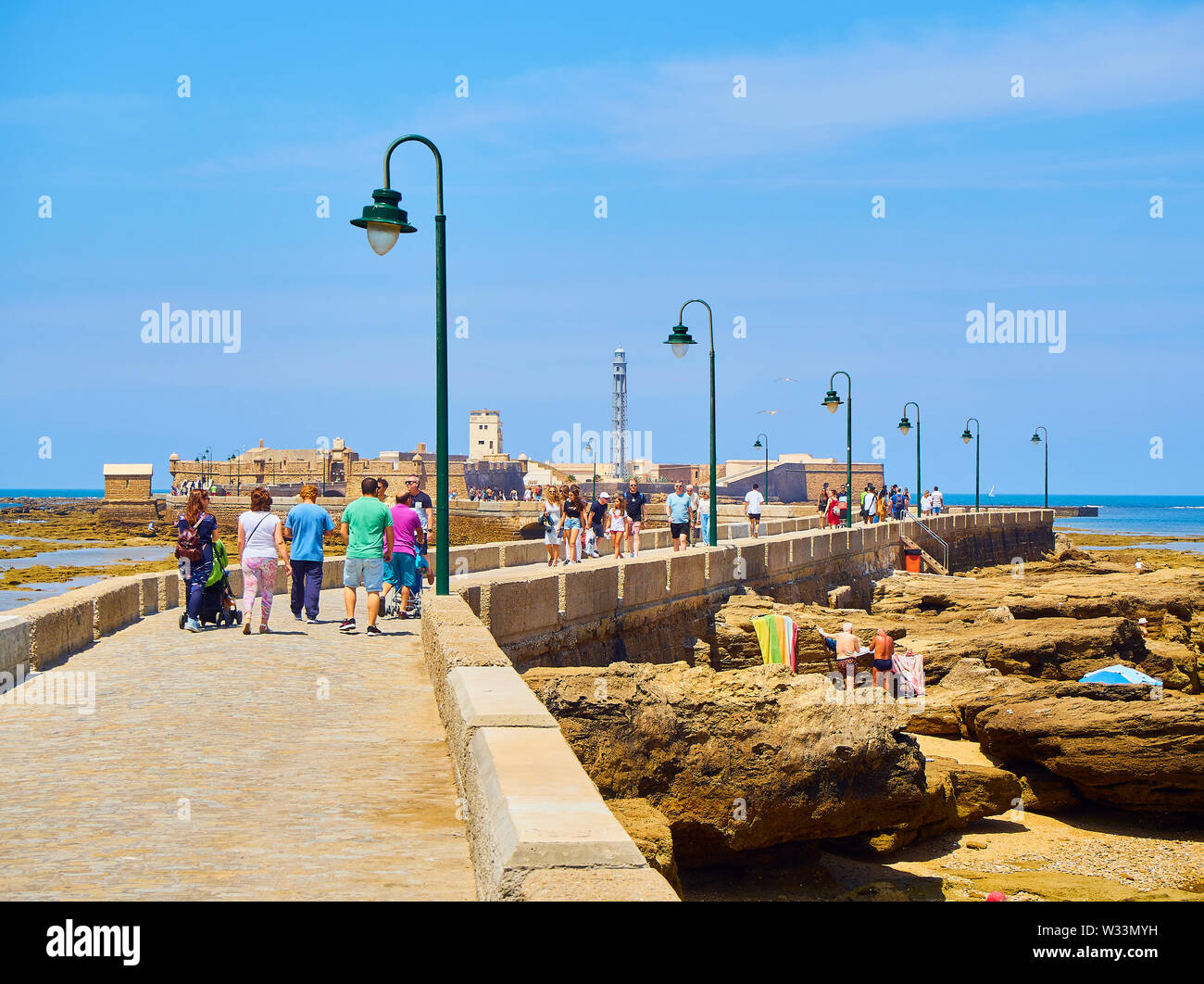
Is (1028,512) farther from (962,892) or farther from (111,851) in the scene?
(111,851)

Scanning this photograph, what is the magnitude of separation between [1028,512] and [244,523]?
59.1 metres

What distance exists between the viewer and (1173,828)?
47.0 feet

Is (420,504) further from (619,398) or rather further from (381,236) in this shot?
(619,398)

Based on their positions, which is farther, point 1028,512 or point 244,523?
point 1028,512

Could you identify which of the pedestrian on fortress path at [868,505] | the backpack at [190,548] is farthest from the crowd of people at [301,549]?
the pedestrian on fortress path at [868,505]

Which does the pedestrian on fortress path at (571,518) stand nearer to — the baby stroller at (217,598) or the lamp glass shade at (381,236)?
the baby stroller at (217,598)

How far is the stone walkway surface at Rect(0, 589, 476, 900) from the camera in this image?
5.12 meters

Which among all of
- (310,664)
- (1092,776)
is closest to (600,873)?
(310,664)

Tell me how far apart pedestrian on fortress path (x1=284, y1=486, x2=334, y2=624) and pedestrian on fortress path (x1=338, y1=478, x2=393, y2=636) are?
0.83m

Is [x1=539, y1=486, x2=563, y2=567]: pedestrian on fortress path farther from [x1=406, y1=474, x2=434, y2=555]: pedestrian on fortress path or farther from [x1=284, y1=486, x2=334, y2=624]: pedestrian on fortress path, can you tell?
[x1=284, y1=486, x2=334, y2=624]: pedestrian on fortress path

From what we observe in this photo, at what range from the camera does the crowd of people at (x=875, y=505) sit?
122 ft

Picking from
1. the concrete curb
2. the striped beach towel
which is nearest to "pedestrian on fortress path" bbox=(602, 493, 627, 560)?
the striped beach towel

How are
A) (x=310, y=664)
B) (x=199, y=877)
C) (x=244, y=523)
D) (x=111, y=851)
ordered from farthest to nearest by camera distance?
(x=244, y=523), (x=310, y=664), (x=111, y=851), (x=199, y=877)

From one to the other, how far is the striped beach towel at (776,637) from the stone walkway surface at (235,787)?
32.8 feet
